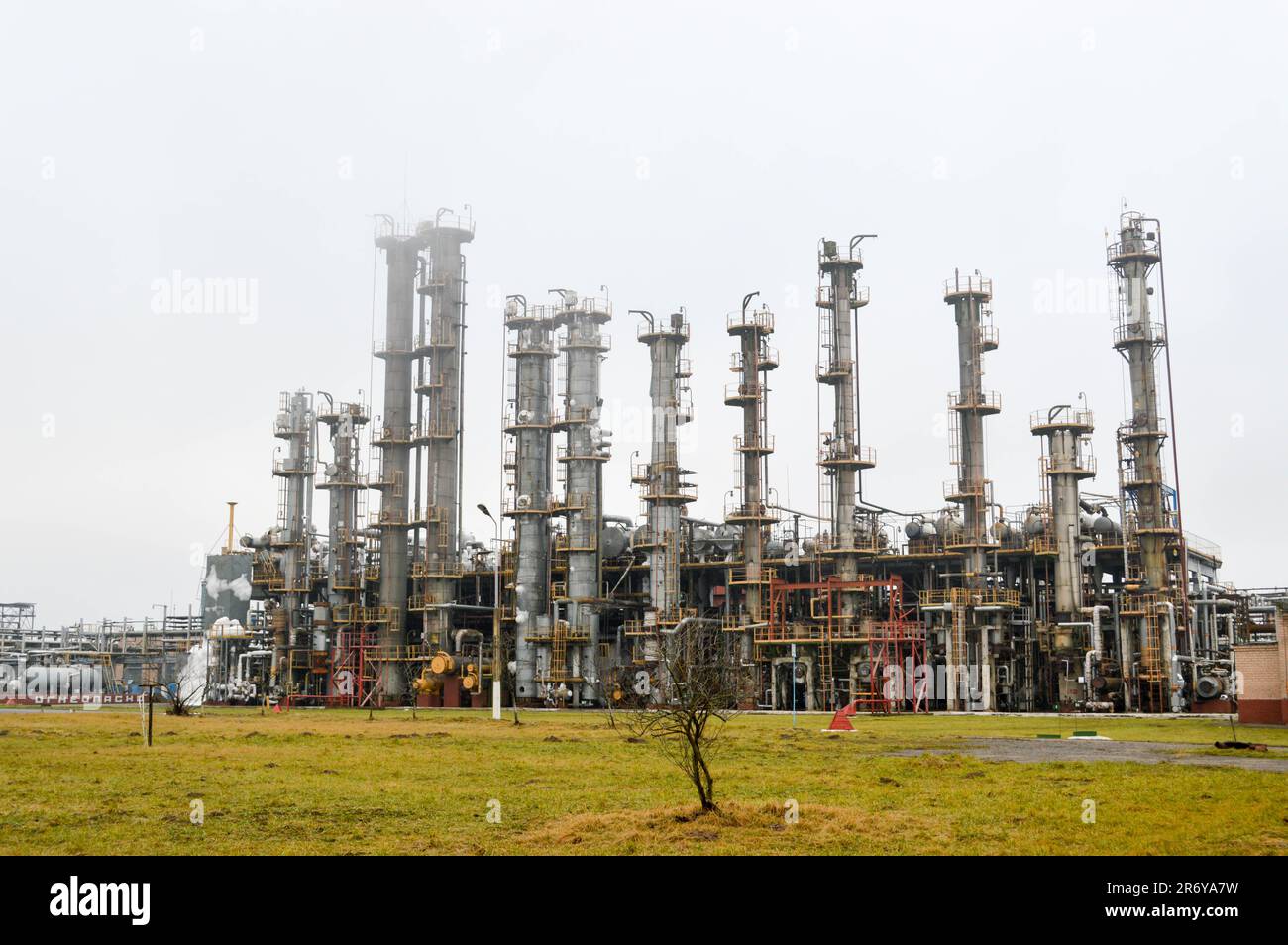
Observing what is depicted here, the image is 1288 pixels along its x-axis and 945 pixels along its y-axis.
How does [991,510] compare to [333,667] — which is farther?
[333,667]

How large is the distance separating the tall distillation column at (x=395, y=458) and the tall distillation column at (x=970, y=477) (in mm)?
35923

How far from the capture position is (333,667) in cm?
8494

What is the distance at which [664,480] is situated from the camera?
76.0 m

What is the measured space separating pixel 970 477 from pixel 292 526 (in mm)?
48922

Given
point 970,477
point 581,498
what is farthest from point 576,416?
point 970,477

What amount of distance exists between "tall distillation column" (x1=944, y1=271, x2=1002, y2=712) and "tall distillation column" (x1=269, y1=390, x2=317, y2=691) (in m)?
45.5

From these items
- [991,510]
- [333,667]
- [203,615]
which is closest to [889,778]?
[991,510]

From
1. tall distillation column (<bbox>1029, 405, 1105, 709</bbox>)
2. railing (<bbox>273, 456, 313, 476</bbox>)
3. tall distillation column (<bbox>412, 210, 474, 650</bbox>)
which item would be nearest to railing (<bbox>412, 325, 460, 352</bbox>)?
tall distillation column (<bbox>412, 210, 474, 650</bbox>)

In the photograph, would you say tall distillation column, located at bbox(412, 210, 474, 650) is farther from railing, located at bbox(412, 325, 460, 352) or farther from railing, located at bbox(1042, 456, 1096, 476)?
railing, located at bbox(1042, 456, 1096, 476)

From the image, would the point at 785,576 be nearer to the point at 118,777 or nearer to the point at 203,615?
the point at 203,615

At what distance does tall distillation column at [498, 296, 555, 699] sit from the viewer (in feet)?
257

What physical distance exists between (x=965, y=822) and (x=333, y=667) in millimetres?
71063

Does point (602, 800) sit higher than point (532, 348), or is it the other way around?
point (532, 348)

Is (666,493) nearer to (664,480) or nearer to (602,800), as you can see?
(664,480)
